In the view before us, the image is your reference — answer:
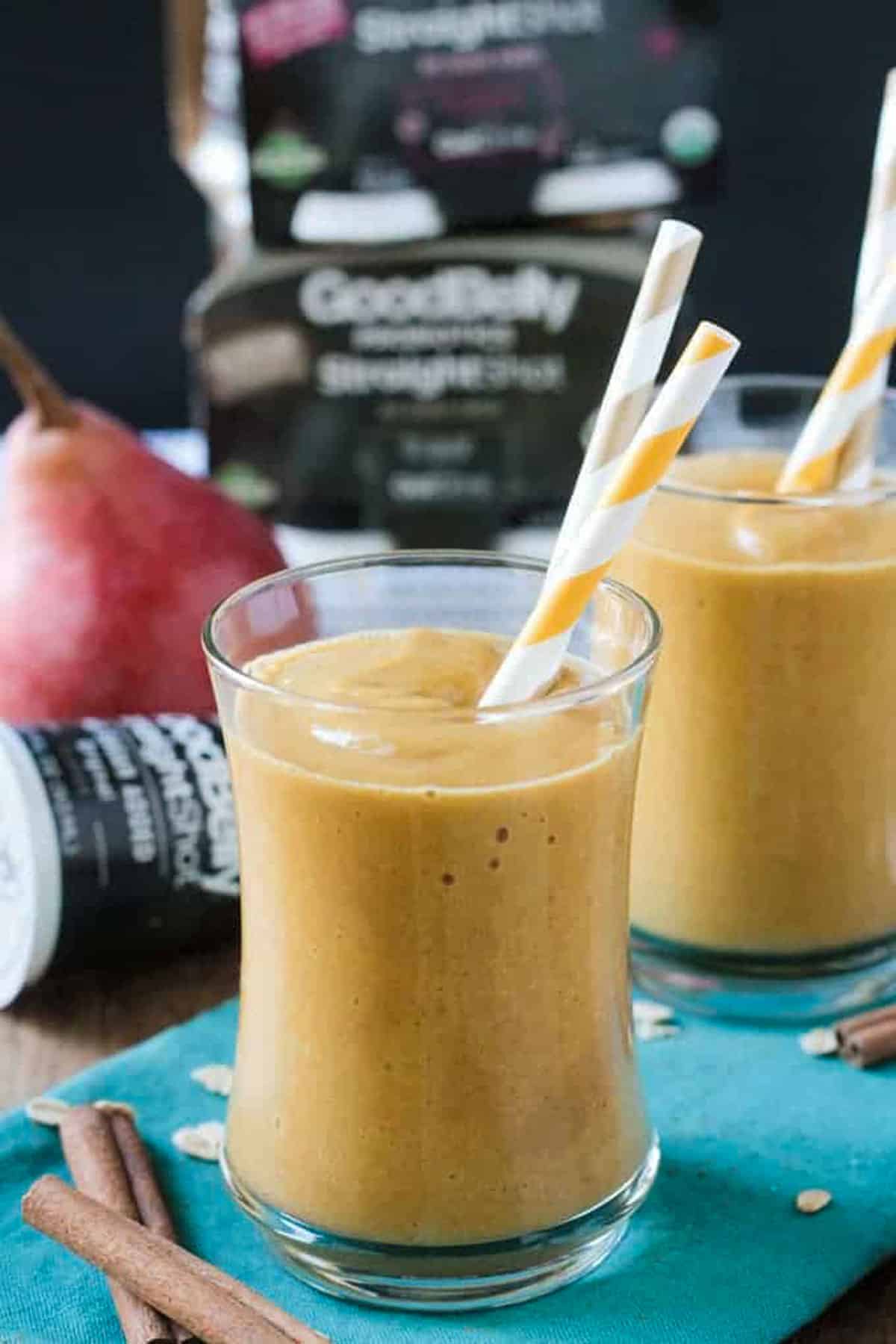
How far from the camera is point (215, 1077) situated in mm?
929

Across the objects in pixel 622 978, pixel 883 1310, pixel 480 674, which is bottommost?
pixel 883 1310

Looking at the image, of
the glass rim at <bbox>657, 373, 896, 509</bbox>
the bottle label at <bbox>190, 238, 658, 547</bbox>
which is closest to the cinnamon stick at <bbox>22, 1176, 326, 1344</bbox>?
the glass rim at <bbox>657, 373, 896, 509</bbox>

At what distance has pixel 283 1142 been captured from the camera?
30.6 inches

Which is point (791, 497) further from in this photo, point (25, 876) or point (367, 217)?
point (367, 217)

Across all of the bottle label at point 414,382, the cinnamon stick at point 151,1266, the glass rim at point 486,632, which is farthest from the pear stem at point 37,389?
the cinnamon stick at point 151,1266

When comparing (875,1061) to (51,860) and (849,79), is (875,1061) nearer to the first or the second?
(51,860)

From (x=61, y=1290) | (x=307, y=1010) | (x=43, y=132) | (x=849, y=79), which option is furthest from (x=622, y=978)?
(x=43, y=132)

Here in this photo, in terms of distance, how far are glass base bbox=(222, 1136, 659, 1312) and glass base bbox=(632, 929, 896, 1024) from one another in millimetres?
214

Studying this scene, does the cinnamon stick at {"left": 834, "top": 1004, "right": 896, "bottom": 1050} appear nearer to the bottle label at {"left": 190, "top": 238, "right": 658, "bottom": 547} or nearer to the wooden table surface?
the wooden table surface

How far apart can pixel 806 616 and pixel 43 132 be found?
1362 mm

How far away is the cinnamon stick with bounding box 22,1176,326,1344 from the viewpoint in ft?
2.34

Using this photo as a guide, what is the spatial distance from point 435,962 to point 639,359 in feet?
0.76

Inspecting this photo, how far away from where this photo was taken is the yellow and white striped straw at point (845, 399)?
0.86 meters

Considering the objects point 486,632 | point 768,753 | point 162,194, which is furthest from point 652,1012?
point 162,194
